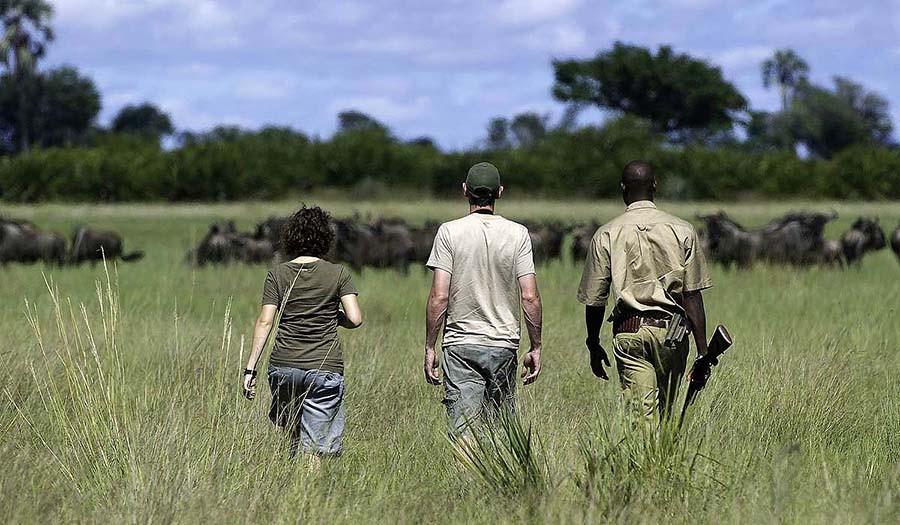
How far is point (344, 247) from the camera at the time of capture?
23078mm

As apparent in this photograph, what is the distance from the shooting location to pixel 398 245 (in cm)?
2327

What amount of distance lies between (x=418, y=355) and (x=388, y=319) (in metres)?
3.80

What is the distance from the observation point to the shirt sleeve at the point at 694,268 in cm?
646

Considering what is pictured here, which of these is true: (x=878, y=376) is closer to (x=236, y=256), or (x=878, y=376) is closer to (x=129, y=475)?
(x=129, y=475)

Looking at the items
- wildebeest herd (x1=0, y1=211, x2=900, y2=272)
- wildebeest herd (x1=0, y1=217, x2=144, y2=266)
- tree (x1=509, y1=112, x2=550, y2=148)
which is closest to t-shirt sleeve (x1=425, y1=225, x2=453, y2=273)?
wildebeest herd (x1=0, y1=211, x2=900, y2=272)

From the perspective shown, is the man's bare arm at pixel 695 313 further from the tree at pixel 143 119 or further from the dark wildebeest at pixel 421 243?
the tree at pixel 143 119

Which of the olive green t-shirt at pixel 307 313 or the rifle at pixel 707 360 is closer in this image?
the rifle at pixel 707 360

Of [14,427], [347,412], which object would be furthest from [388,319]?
[14,427]

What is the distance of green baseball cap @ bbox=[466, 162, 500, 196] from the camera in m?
6.61

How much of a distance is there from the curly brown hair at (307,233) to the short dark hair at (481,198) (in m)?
0.75

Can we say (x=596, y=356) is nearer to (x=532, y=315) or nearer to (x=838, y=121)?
(x=532, y=315)

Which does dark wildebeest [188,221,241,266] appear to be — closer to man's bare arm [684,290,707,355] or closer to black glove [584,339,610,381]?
black glove [584,339,610,381]

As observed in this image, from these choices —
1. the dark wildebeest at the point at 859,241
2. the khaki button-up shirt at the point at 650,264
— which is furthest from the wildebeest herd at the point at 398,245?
the khaki button-up shirt at the point at 650,264

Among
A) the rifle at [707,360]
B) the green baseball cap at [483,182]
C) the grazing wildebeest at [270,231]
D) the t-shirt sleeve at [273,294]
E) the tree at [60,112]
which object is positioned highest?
the tree at [60,112]
